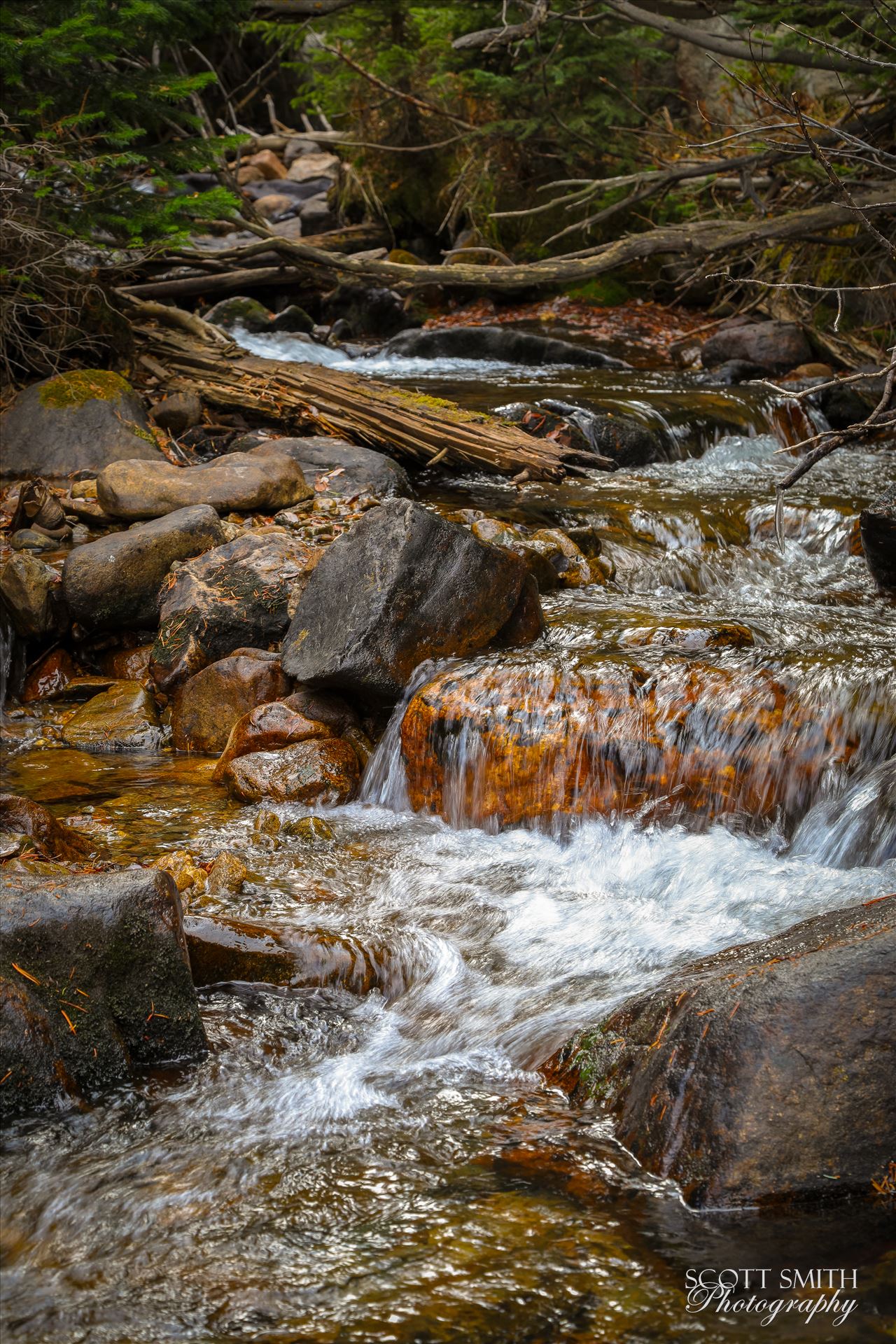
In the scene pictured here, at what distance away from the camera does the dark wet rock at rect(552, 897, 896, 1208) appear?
8.63ft

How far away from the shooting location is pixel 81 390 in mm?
8258

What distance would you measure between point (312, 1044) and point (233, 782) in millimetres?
2043

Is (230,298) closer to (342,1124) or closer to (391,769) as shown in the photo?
(391,769)

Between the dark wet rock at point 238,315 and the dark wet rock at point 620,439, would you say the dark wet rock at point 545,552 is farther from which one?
the dark wet rock at point 238,315

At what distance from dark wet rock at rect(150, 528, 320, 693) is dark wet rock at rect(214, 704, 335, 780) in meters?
0.74

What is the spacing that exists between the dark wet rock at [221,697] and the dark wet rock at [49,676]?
96 cm

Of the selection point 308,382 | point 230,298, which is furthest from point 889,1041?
point 230,298

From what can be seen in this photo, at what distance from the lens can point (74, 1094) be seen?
3.11 m

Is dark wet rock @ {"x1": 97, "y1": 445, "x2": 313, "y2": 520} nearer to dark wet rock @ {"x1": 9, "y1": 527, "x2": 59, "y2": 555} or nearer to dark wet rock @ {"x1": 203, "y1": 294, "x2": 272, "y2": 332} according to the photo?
dark wet rock @ {"x1": 9, "y1": 527, "x2": 59, "y2": 555}

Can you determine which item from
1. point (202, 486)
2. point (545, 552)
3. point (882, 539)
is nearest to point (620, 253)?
point (545, 552)

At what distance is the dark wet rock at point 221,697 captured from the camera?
5.99 metres

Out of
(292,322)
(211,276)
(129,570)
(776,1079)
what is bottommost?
(776,1079)

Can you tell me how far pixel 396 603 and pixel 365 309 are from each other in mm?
10274

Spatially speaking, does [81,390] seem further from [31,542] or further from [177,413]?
[31,542]
